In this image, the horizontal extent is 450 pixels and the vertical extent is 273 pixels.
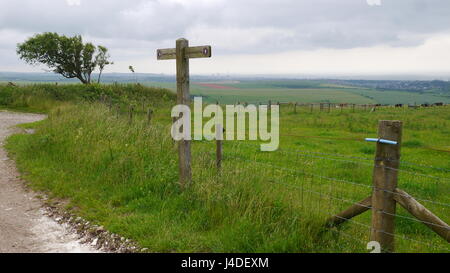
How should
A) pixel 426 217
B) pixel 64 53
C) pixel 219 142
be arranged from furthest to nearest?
1. pixel 64 53
2. pixel 219 142
3. pixel 426 217

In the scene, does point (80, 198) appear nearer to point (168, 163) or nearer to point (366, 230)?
point (168, 163)

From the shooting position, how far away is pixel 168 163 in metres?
7.39

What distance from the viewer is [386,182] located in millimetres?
4074

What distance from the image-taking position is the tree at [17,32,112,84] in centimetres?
3938

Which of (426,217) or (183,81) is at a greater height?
(183,81)

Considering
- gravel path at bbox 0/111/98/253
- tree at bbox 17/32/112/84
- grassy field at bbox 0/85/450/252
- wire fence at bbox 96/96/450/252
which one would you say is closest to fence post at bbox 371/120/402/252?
wire fence at bbox 96/96/450/252

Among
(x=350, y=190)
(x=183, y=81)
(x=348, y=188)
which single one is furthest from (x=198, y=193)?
(x=348, y=188)

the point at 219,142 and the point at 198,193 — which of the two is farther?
the point at 219,142

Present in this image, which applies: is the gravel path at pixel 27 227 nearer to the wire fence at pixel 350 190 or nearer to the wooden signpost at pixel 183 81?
the wooden signpost at pixel 183 81

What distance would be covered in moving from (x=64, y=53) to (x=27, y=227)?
3930 centimetres

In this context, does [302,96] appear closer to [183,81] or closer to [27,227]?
[183,81]

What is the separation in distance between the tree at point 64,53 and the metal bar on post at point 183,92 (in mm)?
36228

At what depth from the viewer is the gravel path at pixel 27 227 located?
5.11m
